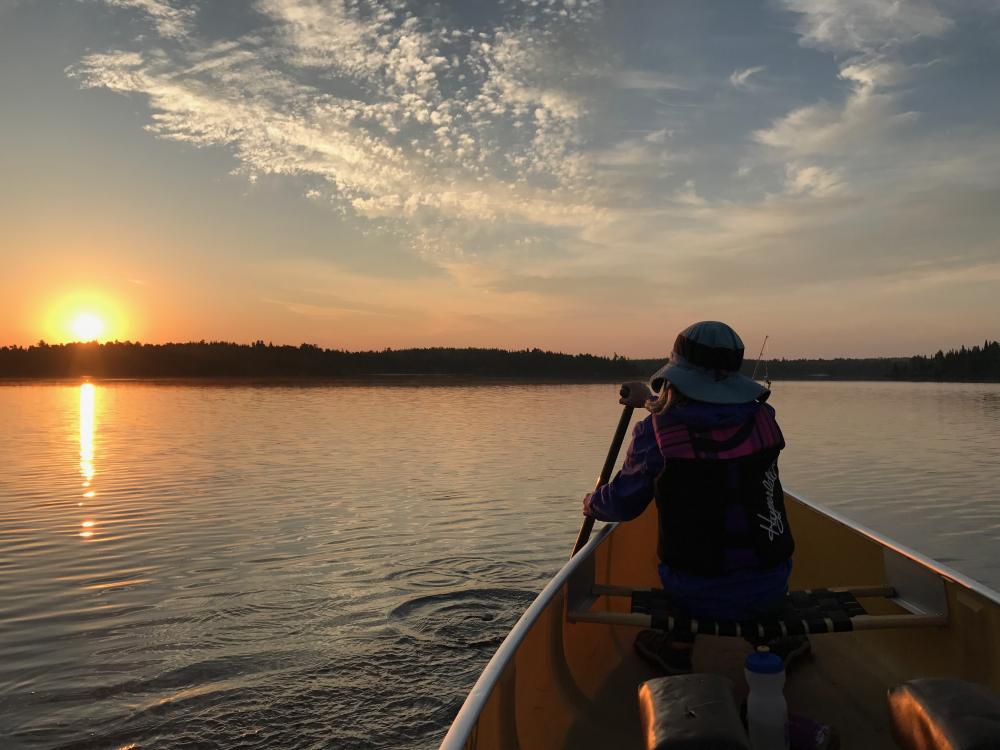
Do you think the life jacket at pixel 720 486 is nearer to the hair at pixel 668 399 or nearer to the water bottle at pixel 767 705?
the hair at pixel 668 399

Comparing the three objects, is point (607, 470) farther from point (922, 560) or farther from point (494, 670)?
point (494, 670)

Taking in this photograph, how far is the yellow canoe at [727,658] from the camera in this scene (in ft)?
10.7

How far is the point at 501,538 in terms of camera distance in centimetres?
1102

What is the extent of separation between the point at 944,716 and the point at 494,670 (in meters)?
1.53

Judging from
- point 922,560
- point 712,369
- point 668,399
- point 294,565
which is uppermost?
point 712,369

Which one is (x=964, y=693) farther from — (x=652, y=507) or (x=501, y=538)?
(x=501, y=538)

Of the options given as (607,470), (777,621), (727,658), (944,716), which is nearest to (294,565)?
(607,470)

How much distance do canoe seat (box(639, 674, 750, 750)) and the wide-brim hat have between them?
1.37 metres

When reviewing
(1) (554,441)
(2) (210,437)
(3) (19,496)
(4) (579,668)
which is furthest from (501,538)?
(2) (210,437)

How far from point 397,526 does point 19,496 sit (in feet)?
26.6

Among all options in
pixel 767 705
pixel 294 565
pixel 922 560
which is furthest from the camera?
pixel 294 565

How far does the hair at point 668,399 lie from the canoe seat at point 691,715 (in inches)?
51.9

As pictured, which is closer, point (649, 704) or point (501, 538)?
point (649, 704)

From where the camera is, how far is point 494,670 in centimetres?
290
